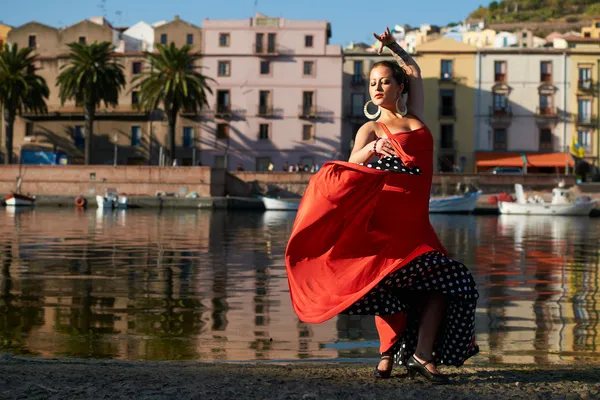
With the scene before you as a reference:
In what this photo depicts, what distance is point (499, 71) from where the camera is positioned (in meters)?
78.9

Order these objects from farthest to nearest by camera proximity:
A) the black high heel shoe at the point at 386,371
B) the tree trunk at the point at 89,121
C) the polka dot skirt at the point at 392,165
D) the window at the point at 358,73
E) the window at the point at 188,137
Answer: 1. the window at the point at 358,73
2. the window at the point at 188,137
3. the tree trunk at the point at 89,121
4. the black high heel shoe at the point at 386,371
5. the polka dot skirt at the point at 392,165

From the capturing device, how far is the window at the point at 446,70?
78.1 metres

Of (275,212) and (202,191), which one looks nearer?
(275,212)

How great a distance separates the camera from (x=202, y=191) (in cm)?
6906

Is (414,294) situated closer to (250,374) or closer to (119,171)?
(250,374)

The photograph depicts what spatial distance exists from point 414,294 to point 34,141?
75704mm

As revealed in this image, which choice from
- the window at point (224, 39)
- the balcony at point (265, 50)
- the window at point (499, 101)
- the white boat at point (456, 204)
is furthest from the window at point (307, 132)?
the white boat at point (456, 204)

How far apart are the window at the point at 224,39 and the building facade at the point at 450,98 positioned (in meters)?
14.8

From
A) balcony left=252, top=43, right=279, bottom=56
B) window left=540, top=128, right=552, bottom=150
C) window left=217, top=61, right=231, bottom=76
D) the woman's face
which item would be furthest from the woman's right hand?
window left=540, top=128, right=552, bottom=150

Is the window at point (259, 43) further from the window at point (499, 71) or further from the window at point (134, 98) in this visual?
the window at point (499, 71)

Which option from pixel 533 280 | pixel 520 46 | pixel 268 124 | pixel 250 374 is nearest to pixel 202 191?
pixel 268 124

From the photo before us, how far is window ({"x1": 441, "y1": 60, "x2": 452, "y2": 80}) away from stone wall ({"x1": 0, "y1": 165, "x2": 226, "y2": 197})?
1990 centimetres

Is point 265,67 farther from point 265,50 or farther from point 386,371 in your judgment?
point 386,371

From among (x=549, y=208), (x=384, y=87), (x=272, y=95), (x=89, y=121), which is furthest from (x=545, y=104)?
(x=384, y=87)
